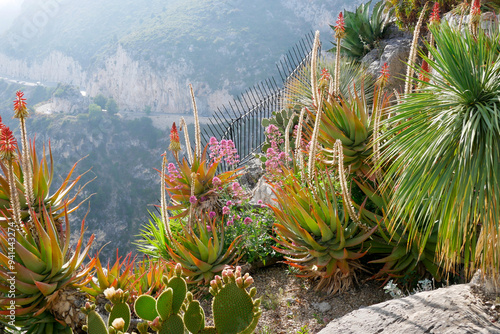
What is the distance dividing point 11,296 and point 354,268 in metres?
2.70

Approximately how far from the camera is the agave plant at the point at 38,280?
2547mm

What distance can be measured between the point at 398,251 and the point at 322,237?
60 centimetres

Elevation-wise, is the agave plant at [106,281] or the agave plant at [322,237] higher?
the agave plant at [322,237]

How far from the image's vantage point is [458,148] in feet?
6.74

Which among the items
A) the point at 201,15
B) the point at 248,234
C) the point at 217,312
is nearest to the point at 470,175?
the point at 217,312

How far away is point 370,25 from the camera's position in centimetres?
853

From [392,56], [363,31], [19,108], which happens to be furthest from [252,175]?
[363,31]

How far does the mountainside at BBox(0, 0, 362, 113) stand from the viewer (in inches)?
2601

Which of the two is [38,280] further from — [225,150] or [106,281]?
[225,150]

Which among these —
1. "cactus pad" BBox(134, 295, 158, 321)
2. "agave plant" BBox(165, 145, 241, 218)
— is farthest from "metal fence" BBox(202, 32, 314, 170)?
"cactus pad" BBox(134, 295, 158, 321)

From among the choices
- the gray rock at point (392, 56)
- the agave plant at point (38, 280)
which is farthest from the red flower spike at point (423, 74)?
the gray rock at point (392, 56)

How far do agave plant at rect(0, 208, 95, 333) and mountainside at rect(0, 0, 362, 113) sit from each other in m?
58.9

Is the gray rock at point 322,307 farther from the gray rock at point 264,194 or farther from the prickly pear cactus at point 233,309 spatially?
the gray rock at point 264,194

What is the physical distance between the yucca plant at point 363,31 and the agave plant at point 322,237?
21.3 feet
